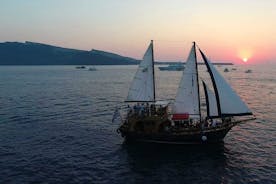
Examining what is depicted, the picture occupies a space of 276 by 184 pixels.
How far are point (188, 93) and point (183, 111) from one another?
272cm

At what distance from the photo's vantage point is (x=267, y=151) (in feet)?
141

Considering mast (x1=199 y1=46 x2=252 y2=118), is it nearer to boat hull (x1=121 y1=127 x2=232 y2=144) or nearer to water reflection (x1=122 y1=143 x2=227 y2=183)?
boat hull (x1=121 y1=127 x2=232 y2=144)

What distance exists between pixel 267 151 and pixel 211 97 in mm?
10392

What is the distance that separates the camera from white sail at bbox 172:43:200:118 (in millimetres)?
44625

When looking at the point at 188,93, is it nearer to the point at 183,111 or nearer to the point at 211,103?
the point at 183,111

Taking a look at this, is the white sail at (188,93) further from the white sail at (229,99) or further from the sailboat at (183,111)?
the white sail at (229,99)

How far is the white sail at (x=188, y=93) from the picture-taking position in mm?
44625

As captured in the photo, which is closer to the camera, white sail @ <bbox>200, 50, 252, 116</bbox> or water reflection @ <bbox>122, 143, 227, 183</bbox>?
water reflection @ <bbox>122, 143, 227, 183</bbox>

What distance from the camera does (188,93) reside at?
45.5m

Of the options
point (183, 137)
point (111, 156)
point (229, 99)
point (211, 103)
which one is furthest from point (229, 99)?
point (111, 156)

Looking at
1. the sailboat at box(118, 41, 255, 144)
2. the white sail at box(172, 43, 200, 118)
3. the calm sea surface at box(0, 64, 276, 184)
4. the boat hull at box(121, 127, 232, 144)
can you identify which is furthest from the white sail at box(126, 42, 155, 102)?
the calm sea surface at box(0, 64, 276, 184)

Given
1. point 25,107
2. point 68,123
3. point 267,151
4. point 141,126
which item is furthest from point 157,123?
point 25,107

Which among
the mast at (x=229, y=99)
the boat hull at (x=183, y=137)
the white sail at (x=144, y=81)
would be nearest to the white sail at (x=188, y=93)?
the mast at (x=229, y=99)

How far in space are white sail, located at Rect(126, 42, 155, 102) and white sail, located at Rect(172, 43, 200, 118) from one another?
3989 millimetres
